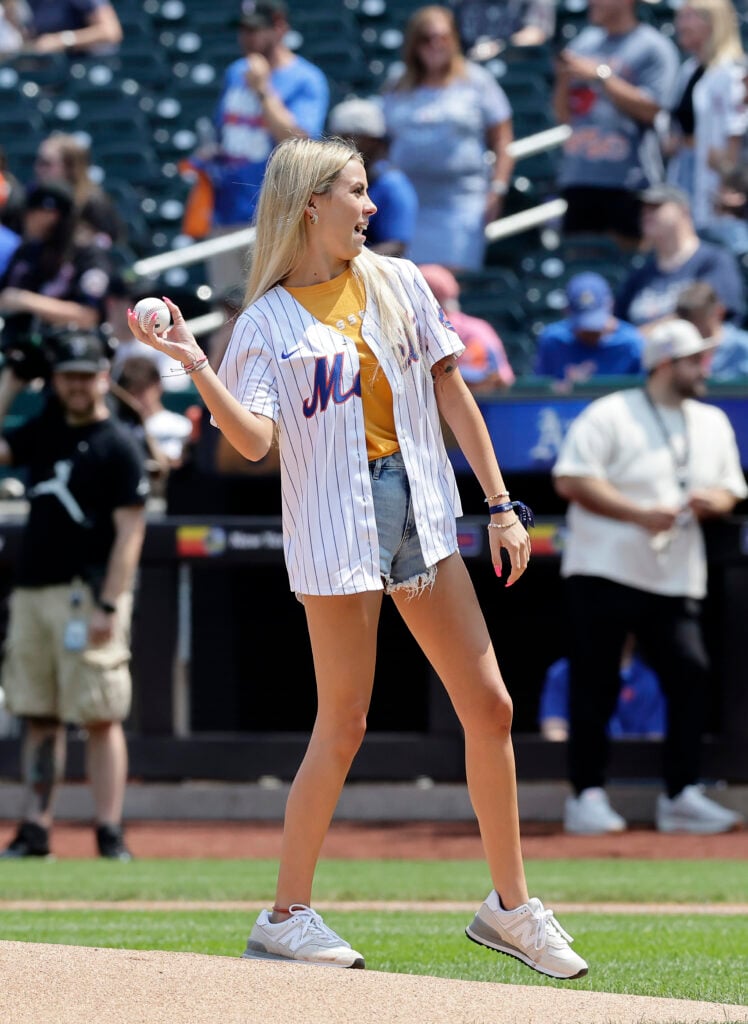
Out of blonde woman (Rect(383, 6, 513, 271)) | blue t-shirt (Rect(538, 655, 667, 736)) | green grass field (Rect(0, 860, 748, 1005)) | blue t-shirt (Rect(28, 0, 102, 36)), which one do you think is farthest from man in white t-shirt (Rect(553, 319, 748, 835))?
blue t-shirt (Rect(28, 0, 102, 36))

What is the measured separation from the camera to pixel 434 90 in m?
11.3

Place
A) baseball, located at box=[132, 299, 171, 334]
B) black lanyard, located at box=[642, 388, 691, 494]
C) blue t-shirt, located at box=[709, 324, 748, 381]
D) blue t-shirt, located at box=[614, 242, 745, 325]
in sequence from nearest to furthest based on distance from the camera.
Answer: baseball, located at box=[132, 299, 171, 334] → black lanyard, located at box=[642, 388, 691, 494] → blue t-shirt, located at box=[709, 324, 748, 381] → blue t-shirt, located at box=[614, 242, 745, 325]

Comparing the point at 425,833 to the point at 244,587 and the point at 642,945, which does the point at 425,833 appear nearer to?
the point at 244,587

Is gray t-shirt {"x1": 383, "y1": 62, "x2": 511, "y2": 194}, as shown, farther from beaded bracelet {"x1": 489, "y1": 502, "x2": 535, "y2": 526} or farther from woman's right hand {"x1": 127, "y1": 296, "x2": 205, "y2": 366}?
woman's right hand {"x1": 127, "y1": 296, "x2": 205, "y2": 366}

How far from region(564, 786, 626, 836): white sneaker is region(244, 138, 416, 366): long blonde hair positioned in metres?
4.63

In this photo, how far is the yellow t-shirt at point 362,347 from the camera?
4.21m

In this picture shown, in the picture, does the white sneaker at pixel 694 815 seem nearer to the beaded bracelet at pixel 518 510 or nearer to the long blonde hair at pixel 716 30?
the beaded bracelet at pixel 518 510

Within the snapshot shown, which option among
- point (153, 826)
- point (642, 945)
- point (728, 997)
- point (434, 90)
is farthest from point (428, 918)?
point (434, 90)

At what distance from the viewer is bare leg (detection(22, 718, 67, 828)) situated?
26.0 ft

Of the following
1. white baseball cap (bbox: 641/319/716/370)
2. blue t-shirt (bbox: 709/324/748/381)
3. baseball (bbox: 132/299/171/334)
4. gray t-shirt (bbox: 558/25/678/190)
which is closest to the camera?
baseball (bbox: 132/299/171/334)

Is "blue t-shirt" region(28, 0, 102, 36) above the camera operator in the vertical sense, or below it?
above

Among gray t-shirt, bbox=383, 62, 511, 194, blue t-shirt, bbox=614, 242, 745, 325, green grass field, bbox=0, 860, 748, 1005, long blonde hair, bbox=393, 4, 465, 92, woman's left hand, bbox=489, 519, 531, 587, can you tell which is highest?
long blonde hair, bbox=393, 4, 465, 92

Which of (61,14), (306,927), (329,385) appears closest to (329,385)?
(329,385)

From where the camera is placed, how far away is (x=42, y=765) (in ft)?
26.2
